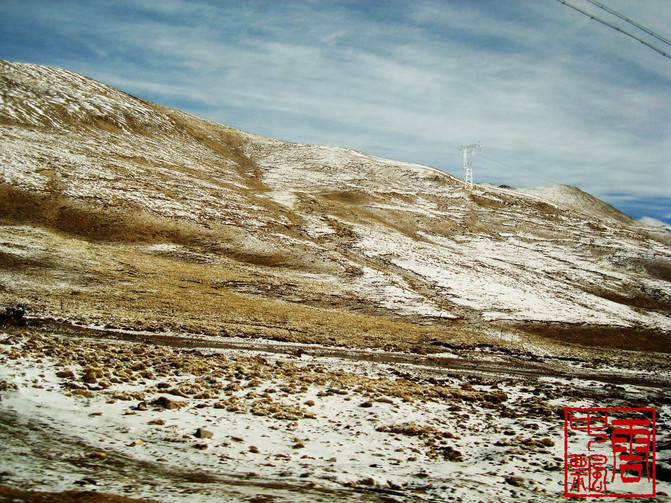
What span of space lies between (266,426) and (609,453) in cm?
978

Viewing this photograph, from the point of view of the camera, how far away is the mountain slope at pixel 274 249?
1314 inches

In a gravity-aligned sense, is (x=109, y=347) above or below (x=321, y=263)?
below

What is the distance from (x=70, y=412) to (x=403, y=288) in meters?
36.5

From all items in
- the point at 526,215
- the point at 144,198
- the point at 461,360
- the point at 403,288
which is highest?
the point at 526,215

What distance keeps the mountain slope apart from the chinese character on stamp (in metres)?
15.7

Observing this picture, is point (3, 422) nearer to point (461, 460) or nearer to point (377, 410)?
point (377, 410)

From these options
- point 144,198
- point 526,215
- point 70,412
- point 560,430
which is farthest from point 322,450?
point 526,215

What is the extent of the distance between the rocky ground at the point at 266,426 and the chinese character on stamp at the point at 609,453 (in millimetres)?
393

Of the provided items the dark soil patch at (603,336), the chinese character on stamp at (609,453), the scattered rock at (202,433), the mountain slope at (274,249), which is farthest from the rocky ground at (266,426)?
the dark soil patch at (603,336)

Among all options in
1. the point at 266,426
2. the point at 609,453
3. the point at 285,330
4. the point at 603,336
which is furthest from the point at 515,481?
the point at 603,336

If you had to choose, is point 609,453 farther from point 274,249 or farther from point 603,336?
point 274,249

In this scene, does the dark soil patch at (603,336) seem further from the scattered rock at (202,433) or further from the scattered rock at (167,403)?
the scattered rock at (202,433)

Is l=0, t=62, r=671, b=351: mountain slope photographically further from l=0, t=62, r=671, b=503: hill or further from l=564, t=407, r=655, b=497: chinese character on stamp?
l=564, t=407, r=655, b=497: chinese character on stamp

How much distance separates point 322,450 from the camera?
11.6m
